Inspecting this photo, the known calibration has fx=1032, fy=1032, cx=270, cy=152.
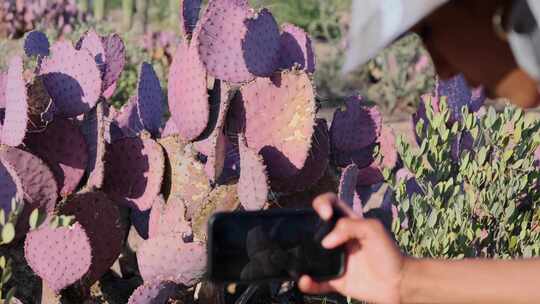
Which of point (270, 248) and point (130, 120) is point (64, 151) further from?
point (270, 248)

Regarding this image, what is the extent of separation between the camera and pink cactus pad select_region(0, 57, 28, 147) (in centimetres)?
258

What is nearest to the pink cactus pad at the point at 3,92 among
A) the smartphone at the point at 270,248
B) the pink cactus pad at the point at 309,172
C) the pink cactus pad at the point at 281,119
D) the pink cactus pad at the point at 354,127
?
the pink cactus pad at the point at 281,119

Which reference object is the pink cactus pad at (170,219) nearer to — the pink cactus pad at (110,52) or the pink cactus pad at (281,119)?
the pink cactus pad at (281,119)

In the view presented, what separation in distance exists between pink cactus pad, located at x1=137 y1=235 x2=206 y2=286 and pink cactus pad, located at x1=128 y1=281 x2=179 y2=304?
0.11 feet

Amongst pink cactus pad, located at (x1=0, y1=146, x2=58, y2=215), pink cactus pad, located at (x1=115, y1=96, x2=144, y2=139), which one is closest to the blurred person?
pink cactus pad, located at (x1=0, y1=146, x2=58, y2=215)

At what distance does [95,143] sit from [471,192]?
39.9 inches

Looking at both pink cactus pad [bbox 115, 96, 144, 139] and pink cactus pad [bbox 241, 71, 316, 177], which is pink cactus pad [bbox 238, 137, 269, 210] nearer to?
pink cactus pad [bbox 241, 71, 316, 177]

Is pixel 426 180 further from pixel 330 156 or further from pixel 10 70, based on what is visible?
pixel 10 70

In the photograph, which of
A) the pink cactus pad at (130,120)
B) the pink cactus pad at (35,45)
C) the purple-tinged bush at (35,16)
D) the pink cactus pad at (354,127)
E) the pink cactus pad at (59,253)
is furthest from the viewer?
the purple-tinged bush at (35,16)

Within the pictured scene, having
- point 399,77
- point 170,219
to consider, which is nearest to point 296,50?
point 170,219

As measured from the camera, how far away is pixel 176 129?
2.93 meters

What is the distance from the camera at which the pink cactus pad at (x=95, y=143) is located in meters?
2.68

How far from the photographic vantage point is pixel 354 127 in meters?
2.95

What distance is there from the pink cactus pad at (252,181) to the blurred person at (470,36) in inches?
36.4
